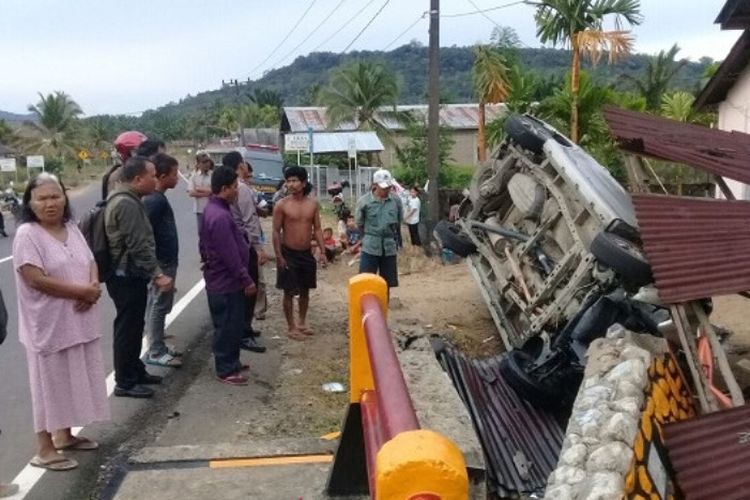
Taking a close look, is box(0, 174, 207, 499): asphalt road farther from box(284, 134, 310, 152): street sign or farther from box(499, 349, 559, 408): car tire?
box(284, 134, 310, 152): street sign

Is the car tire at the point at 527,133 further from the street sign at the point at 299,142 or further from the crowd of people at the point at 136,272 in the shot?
the street sign at the point at 299,142

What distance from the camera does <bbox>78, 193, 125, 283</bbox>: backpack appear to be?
18.0ft

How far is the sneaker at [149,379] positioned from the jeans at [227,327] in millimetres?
459

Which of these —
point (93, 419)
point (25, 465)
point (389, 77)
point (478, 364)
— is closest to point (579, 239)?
point (478, 364)

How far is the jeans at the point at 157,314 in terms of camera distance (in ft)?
21.6

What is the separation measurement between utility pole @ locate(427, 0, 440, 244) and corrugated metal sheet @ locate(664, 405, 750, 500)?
1239cm

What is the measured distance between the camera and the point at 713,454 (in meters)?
2.71

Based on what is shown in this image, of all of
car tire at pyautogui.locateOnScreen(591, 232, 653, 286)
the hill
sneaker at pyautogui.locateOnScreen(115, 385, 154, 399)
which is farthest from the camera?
the hill

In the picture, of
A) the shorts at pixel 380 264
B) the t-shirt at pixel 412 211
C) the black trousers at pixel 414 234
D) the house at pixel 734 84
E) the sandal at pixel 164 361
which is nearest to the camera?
the sandal at pixel 164 361

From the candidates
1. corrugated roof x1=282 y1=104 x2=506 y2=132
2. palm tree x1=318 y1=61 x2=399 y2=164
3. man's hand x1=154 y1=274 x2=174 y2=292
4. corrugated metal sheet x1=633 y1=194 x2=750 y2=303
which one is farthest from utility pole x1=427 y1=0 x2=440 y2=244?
palm tree x1=318 y1=61 x2=399 y2=164

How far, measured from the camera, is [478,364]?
19.0ft

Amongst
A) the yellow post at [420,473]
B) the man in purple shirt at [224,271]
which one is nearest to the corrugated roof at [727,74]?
the man in purple shirt at [224,271]

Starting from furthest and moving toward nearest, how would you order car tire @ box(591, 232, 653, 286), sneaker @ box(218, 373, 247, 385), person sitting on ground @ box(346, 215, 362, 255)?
person sitting on ground @ box(346, 215, 362, 255) → sneaker @ box(218, 373, 247, 385) → car tire @ box(591, 232, 653, 286)

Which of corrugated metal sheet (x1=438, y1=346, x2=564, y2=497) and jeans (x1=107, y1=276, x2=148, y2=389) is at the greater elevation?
jeans (x1=107, y1=276, x2=148, y2=389)
